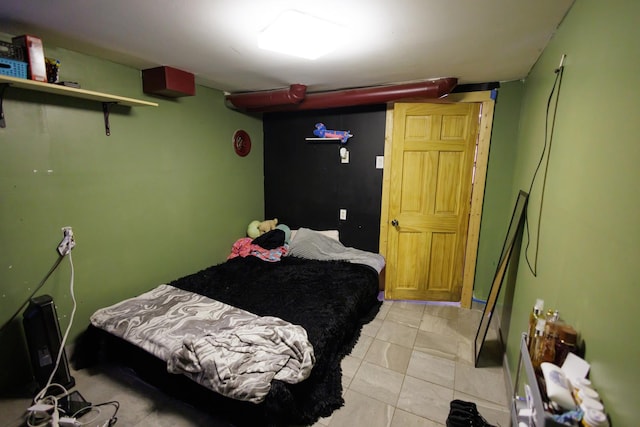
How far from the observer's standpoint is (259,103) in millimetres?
3266

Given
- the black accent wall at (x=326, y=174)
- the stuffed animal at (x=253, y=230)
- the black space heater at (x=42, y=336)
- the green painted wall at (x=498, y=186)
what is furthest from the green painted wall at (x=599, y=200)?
the stuffed animal at (x=253, y=230)

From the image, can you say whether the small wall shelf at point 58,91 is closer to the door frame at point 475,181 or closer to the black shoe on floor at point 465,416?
the door frame at point 475,181

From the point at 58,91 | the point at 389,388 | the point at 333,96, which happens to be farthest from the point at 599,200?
the point at 58,91

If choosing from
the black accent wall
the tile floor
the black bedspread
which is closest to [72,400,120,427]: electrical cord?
the tile floor

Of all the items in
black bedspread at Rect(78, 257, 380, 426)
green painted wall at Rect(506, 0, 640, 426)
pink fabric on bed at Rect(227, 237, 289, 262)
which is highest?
green painted wall at Rect(506, 0, 640, 426)

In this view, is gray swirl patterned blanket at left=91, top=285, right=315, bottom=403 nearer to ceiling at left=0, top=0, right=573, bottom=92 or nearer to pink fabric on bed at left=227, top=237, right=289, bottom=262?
pink fabric on bed at left=227, top=237, right=289, bottom=262

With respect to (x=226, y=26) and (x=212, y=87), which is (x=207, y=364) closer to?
(x=226, y=26)

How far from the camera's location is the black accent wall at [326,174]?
135 inches

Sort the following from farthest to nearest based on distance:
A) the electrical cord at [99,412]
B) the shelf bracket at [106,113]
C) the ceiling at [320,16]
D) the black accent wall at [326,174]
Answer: the black accent wall at [326,174], the shelf bracket at [106,113], the electrical cord at [99,412], the ceiling at [320,16]

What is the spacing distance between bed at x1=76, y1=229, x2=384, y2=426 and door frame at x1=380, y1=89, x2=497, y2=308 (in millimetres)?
798

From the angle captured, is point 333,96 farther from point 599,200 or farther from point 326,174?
point 599,200

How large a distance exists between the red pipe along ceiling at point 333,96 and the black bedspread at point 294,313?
1743 millimetres

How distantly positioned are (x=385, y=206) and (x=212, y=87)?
2333 millimetres

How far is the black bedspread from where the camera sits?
67.6 inches
